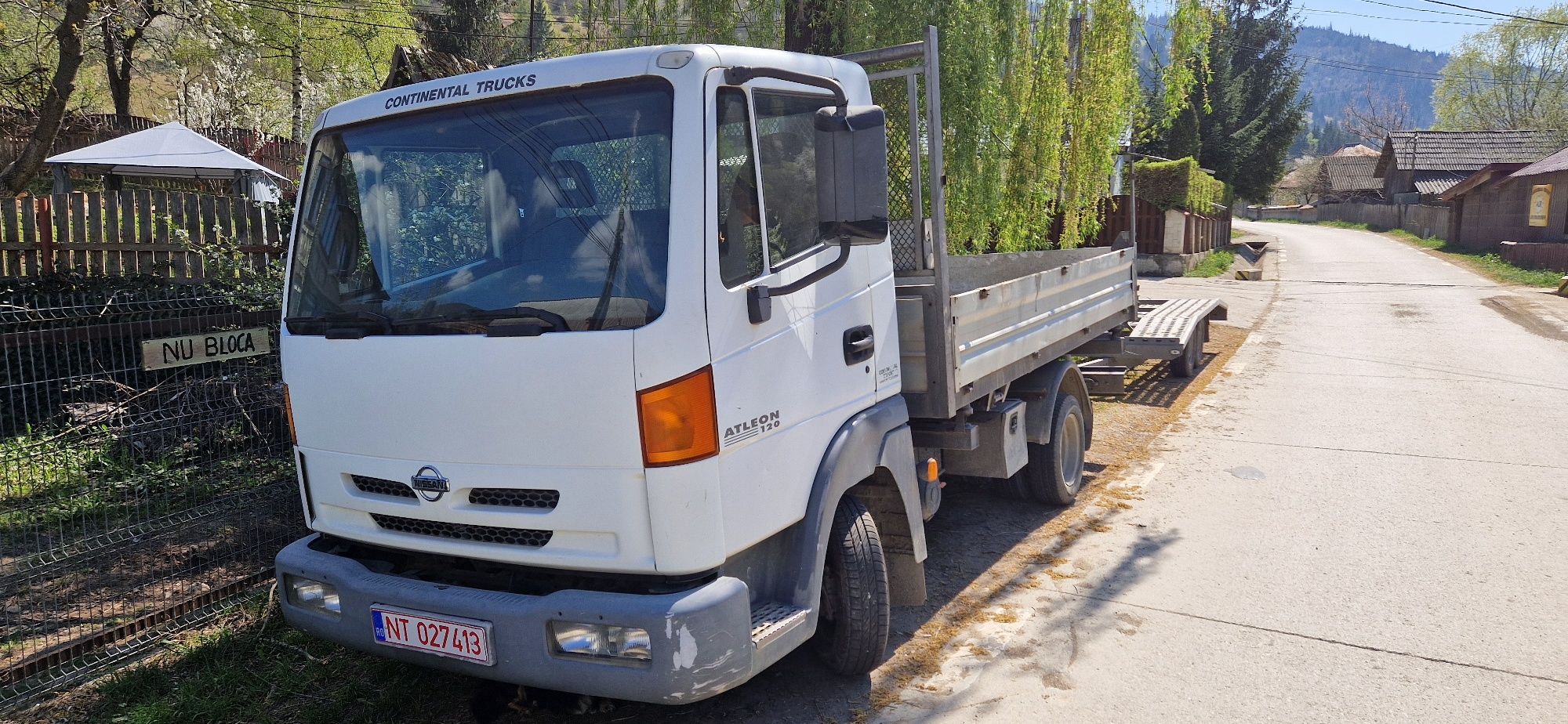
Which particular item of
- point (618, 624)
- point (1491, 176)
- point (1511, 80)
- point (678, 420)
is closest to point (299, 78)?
point (678, 420)

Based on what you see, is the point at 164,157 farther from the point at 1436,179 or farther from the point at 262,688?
the point at 1436,179

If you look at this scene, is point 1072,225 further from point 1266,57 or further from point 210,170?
point 1266,57

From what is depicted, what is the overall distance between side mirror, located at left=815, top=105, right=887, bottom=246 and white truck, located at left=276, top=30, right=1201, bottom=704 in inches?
0.4

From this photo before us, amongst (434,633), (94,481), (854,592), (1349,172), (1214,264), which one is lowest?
(854,592)

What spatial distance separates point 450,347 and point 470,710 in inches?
62.4

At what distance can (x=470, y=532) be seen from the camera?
3.25 meters

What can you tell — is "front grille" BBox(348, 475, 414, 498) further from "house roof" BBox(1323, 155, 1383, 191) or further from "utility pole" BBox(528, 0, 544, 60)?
"house roof" BBox(1323, 155, 1383, 191)

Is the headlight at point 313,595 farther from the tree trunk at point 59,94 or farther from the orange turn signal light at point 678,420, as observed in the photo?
the tree trunk at point 59,94

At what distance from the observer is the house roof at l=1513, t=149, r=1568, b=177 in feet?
90.9

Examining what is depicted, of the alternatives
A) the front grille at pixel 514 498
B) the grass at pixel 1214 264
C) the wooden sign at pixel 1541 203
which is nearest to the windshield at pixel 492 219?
the front grille at pixel 514 498

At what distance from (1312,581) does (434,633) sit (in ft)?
13.9

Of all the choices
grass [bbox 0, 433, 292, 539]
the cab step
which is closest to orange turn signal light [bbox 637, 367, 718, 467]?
the cab step

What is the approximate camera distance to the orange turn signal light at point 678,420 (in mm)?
2914

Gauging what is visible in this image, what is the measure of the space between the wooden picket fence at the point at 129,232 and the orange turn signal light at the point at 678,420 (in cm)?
529
